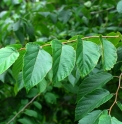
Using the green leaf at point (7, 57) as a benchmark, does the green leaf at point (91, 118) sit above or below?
below

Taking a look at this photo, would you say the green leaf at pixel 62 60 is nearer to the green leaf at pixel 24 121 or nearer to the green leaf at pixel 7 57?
the green leaf at pixel 7 57

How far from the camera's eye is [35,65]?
70 centimetres

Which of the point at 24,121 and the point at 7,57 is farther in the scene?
the point at 24,121

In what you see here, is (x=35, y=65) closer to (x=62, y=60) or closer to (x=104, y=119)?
(x=62, y=60)

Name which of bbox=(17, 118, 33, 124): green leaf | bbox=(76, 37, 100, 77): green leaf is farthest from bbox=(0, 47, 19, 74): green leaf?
bbox=(17, 118, 33, 124): green leaf

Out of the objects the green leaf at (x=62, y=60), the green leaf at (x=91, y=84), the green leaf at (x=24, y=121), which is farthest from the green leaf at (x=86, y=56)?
the green leaf at (x=24, y=121)

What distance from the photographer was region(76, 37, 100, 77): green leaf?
71 cm

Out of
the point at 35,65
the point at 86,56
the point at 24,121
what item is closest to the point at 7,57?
the point at 35,65

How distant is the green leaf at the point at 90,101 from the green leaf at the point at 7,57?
0.79 feet

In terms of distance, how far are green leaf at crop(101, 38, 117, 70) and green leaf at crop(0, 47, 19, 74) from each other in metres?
0.25

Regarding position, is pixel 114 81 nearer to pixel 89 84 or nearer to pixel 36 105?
pixel 36 105

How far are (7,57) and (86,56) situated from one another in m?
0.22

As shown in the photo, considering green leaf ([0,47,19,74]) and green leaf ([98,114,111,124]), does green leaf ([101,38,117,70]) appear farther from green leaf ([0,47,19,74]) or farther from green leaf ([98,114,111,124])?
green leaf ([0,47,19,74])

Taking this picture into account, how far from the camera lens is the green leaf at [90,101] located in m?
0.76
